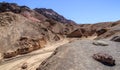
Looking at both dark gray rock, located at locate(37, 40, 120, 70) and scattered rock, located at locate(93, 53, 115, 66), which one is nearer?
dark gray rock, located at locate(37, 40, 120, 70)

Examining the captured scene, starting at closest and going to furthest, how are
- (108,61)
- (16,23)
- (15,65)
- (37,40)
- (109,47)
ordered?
(108,61) → (109,47) → (15,65) → (37,40) → (16,23)

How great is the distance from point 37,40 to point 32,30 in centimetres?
289

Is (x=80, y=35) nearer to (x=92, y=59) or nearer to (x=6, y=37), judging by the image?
(x=6, y=37)

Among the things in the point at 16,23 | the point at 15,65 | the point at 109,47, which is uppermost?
the point at 16,23

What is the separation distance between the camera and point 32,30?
24.8 metres

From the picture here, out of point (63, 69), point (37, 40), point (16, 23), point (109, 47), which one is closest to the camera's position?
point (63, 69)

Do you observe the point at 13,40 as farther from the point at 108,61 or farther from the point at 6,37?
the point at 108,61

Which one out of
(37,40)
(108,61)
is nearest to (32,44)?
(37,40)

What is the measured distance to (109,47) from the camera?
10.9 metres

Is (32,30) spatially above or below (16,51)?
above

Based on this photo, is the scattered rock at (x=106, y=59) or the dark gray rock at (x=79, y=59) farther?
the scattered rock at (x=106, y=59)

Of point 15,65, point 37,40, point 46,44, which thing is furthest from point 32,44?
point 15,65

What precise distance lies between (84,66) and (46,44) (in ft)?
49.2

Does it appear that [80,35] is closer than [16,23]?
No
